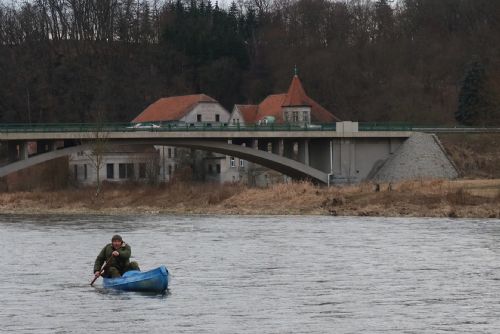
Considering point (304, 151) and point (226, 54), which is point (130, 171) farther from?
point (226, 54)

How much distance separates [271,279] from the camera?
3881 centimetres

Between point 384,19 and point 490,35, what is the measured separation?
71.1 feet

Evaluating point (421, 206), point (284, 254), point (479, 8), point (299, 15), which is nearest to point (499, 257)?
point (284, 254)

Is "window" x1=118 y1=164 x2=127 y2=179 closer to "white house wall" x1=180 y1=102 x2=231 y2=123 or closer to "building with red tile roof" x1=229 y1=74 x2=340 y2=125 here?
"white house wall" x1=180 y1=102 x2=231 y2=123

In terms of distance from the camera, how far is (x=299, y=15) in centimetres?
16038

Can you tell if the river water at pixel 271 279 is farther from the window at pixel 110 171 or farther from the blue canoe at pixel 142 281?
the window at pixel 110 171

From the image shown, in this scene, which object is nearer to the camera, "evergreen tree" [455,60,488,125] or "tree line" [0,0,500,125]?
"evergreen tree" [455,60,488,125]

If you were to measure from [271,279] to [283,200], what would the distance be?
3718 cm

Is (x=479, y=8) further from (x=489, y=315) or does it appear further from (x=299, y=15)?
(x=489, y=315)

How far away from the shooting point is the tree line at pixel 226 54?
13688 centimetres

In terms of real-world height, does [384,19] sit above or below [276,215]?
above

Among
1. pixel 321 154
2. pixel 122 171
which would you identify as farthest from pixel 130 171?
pixel 321 154

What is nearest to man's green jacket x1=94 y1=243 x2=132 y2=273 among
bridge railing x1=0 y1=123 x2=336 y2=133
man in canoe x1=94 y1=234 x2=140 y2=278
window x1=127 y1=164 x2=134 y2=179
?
man in canoe x1=94 y1=234 x2=140 y2=278

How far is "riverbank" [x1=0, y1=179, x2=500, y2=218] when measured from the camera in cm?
6850
